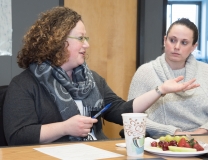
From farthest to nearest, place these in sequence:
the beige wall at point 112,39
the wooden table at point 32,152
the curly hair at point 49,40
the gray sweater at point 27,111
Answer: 1. the beige wall at point 112,39
2. the curly hair at point 49,40
3. the gray sweater at point 27,111
4. the wooden table at point 32,152

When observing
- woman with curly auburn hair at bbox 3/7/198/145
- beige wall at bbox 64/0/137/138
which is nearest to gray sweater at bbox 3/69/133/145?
woman with curly auburn hair at bbox 3/7/198/145

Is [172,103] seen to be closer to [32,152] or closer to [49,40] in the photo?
[49,40]

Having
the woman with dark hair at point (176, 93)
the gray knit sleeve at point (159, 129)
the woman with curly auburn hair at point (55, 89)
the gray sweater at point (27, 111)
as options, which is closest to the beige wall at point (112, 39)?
the woman with dark hair at point (176, 93)

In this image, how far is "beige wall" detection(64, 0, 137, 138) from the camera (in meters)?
3.68

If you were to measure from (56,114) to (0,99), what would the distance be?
0.88 ft

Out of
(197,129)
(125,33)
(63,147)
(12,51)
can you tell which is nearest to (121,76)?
(125,33)

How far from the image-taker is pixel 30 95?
1.85 metres

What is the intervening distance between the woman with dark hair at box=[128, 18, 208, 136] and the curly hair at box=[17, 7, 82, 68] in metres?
0.70

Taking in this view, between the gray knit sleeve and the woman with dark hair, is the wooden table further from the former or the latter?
the woman with dark hair

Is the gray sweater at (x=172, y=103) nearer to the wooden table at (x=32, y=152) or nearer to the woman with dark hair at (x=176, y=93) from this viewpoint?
the woman with dark hair at (x=176, y=93)

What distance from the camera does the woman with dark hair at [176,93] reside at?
97.9 inches

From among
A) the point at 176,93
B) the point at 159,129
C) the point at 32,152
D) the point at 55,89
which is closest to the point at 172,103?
the point at 176,93

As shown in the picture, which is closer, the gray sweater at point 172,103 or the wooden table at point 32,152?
the wooden table at point 32,152

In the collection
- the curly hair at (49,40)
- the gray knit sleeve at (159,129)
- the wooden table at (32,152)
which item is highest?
the curly hair at (49,40)
